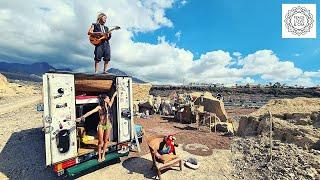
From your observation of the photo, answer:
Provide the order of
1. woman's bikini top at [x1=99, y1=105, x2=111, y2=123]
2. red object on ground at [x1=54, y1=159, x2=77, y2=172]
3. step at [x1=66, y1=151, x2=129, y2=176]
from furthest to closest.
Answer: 1. woman's bikini top at [x1=99, y1=105, x2=111, y2=123]
2. step at [x1=66, y1=151, x2=129, y2=176]
3. red object on ground at [x1=54, y1=159, x2=77, y2=172]

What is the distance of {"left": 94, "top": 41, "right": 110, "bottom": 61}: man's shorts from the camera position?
9.81 meters

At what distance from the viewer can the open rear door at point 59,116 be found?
7340 mm

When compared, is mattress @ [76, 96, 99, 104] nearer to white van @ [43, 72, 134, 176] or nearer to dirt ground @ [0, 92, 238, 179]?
white van @ [43, 72, 134, 176]

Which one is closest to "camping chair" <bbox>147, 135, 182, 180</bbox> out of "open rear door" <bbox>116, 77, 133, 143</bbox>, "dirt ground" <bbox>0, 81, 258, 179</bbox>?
"dirt ground" <bbox>0, 81, 258, 179</bbox>

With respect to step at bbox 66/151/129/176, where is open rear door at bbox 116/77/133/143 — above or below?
above

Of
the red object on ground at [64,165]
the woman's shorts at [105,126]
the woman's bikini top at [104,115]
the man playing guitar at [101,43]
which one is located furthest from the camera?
the man playing guitar at [101,43]

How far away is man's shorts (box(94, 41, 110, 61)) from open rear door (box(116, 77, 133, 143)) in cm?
134

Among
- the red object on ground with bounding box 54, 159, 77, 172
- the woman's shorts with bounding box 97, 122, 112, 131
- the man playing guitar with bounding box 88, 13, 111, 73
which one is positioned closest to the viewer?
the red object on ground with bounding box 54, 159, 77, 172

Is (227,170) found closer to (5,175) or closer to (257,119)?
(257,119)

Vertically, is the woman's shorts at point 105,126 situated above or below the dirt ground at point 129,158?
above

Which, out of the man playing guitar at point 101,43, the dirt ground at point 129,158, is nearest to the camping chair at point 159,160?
the dirt ground at point 129,158

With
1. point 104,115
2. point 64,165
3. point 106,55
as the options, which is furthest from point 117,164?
point 106,55

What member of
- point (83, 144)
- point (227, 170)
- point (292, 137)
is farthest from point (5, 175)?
point (292, 137)

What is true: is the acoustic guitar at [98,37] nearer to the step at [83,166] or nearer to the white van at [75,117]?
the white van at [75,117]
